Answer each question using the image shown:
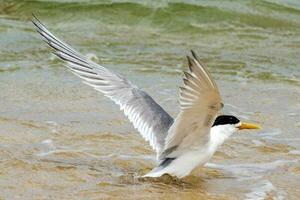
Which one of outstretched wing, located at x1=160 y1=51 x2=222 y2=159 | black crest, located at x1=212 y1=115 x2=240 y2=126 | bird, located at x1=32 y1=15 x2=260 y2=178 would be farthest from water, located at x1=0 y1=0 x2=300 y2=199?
black crest, located at x1=212 y1=115 x2=240 y2=126

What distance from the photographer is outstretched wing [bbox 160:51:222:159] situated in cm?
495

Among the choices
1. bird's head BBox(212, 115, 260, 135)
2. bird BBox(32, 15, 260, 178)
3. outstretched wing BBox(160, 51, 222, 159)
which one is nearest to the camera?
outstretched wing BBox(160, 51, 222, 159)

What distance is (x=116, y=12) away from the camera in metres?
13.3

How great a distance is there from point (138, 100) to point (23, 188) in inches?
50.9

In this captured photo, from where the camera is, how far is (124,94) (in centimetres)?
637

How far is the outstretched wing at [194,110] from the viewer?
16.3ft

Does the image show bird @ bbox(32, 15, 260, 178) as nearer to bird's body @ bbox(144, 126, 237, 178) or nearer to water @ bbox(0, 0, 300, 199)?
bird's body @ bbox(144, 126, 237, 178)

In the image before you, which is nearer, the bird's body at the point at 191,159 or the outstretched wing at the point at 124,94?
the bird's body at the point at 191,159

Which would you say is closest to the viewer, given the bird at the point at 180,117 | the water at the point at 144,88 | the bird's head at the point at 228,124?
the bird at the point at 180,117

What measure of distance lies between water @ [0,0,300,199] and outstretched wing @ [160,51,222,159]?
29 cm

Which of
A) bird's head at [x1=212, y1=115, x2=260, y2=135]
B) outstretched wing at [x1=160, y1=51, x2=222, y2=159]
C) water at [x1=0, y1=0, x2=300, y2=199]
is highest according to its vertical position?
outstretched wing at [x1=160, y1=51, x2=222, y2=159]

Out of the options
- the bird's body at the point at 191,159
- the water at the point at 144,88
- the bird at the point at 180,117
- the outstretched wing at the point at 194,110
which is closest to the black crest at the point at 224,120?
the bird at the point at 180,117

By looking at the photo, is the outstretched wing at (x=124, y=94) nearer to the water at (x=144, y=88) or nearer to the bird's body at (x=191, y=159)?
the bird's body at (x=191, y=159)

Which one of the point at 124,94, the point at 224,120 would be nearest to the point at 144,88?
the point at 124,94
